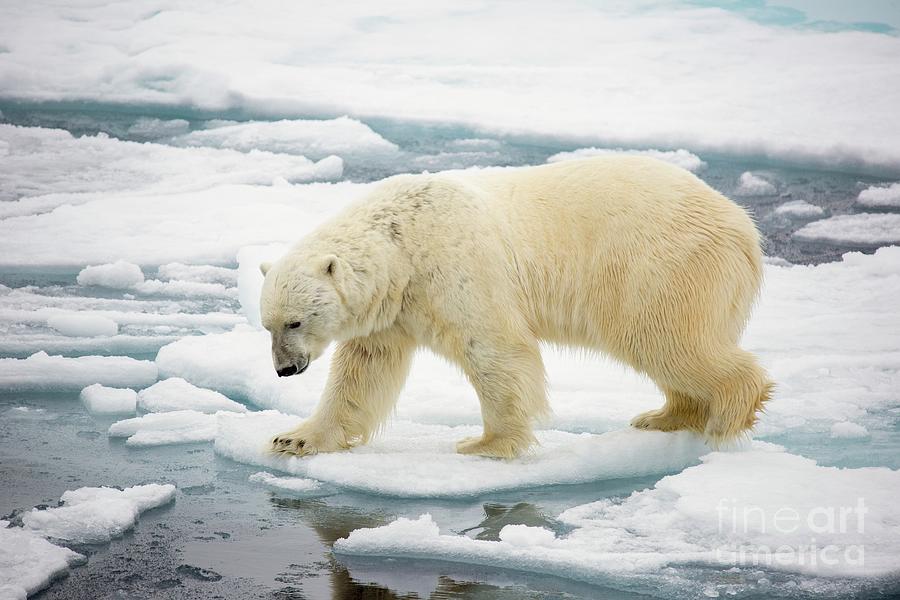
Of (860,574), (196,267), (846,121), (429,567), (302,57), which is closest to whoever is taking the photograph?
(860,574)

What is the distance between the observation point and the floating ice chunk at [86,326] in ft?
20.2

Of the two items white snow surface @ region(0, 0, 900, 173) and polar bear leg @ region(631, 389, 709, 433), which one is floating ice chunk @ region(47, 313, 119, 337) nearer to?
polar bear leg @ region(631, 389, 709, 433)

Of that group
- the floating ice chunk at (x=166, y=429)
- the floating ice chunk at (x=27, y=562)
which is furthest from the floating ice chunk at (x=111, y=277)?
the floating ice chunk at (x=27, y=562)

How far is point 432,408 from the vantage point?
5043mm

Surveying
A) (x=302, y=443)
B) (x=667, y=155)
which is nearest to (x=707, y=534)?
(x=302, y=443)

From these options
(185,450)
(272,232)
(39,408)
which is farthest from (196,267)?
(185,450)

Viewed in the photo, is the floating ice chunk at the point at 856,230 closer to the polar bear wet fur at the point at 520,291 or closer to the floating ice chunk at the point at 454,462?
the polar bear wet fur at the point at 520,291

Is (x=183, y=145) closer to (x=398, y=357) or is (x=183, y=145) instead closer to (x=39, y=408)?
(x=39, y=408)

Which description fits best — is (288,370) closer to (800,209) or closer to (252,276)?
(252,276)

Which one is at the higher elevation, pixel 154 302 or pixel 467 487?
pixel 154 302

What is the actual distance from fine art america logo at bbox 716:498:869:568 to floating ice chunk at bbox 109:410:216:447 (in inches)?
89.8

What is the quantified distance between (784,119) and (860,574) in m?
7.89

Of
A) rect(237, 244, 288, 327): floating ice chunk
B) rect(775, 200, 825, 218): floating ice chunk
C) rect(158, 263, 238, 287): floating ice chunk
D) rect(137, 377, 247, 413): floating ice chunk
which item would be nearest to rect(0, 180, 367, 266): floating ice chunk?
rect(158, 263, 238, 287): floating ice chunk

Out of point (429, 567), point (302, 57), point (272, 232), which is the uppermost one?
point (302, 57)
